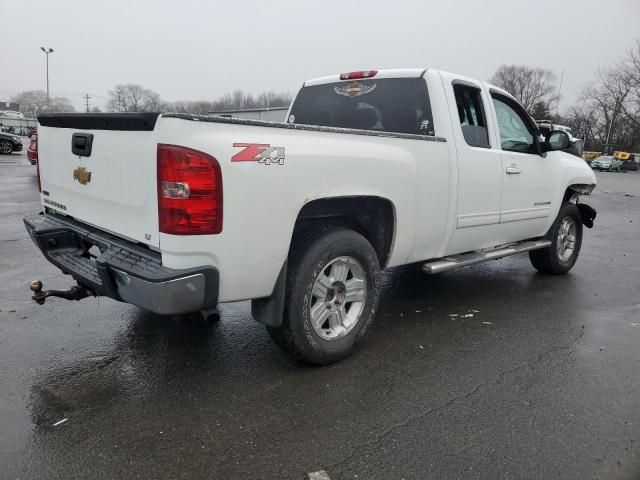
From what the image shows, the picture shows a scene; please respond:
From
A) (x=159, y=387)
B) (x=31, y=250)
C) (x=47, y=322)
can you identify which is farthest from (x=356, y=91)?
(x=31, y=250)

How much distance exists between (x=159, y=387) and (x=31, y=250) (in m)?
4.24

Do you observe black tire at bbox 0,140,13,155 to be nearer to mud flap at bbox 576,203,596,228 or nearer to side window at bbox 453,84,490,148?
side window at bbox 453,84,490,148

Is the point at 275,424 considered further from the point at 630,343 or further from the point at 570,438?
the point at 630,343

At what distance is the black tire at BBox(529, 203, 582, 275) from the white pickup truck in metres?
0.92

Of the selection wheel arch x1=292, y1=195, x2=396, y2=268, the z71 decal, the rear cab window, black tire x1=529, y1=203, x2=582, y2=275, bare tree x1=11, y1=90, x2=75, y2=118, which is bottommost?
black tire x1=529, y1=203, x2=582, y2=275

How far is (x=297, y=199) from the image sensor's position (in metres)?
2.83

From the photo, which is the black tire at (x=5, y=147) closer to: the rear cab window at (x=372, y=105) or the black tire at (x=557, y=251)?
the rear cab window at (x=372, y=105)

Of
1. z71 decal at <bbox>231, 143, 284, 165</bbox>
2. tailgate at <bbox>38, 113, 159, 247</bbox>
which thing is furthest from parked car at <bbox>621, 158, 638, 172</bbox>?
tailgate at <bbox>38, 113, 159, 247</bbox>

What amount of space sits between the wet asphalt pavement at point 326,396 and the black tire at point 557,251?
1060 mm

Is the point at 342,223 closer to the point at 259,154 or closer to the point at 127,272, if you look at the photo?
the point at 259,154

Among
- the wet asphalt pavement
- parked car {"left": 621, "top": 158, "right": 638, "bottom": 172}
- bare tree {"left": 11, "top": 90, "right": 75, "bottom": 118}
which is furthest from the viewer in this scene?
bare tree {"left": 11, "top": 90, "right": 75, "bottom": 118}

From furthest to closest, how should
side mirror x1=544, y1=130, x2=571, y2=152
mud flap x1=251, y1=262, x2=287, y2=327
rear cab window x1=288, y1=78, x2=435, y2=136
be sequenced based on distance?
side mirror x1=544, y1=130, x2=571, y2=152
rear cab window x1=288, y1=78, x2=435, y2=136
mud flap x1=251, y1=262, x2=287, y2=327

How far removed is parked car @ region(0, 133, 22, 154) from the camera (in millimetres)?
24469

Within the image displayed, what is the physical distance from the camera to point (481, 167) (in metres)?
4.17
